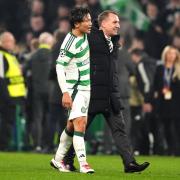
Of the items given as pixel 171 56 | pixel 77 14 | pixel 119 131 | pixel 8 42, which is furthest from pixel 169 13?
pixel 77 14

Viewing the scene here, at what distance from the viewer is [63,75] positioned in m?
13.2

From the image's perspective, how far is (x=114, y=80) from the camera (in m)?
13.8

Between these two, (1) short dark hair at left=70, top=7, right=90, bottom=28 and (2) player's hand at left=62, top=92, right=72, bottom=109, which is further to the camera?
(1) short dark hair at left=70, top=7, right=90, bottom=28

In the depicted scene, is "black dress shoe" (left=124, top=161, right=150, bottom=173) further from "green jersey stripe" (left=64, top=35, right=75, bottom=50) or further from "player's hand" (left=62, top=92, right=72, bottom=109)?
"green jersey stripe" (left=64, top=35, right=75, bottom=50)

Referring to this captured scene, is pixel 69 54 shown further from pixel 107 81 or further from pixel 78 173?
pixel 78 173

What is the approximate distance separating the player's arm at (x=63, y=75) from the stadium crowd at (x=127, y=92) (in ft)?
17.0

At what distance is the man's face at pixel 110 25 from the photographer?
45.3ft

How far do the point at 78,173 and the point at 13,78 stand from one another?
7690mm

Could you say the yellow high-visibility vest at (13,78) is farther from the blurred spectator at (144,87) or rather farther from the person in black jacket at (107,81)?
the person in black jacket at (107,81)

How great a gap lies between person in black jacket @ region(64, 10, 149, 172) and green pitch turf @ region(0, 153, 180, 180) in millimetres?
305

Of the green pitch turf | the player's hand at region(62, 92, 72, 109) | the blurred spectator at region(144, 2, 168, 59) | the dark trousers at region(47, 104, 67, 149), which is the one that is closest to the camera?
the green pitch turf

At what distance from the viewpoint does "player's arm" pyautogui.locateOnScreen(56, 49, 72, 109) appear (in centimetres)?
1308

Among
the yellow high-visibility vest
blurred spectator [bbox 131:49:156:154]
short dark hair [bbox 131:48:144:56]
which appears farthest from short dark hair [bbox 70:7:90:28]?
short dark hair [bbox 131:48:144:56]

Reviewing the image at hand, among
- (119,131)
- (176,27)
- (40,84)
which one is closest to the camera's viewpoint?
(119,131)
